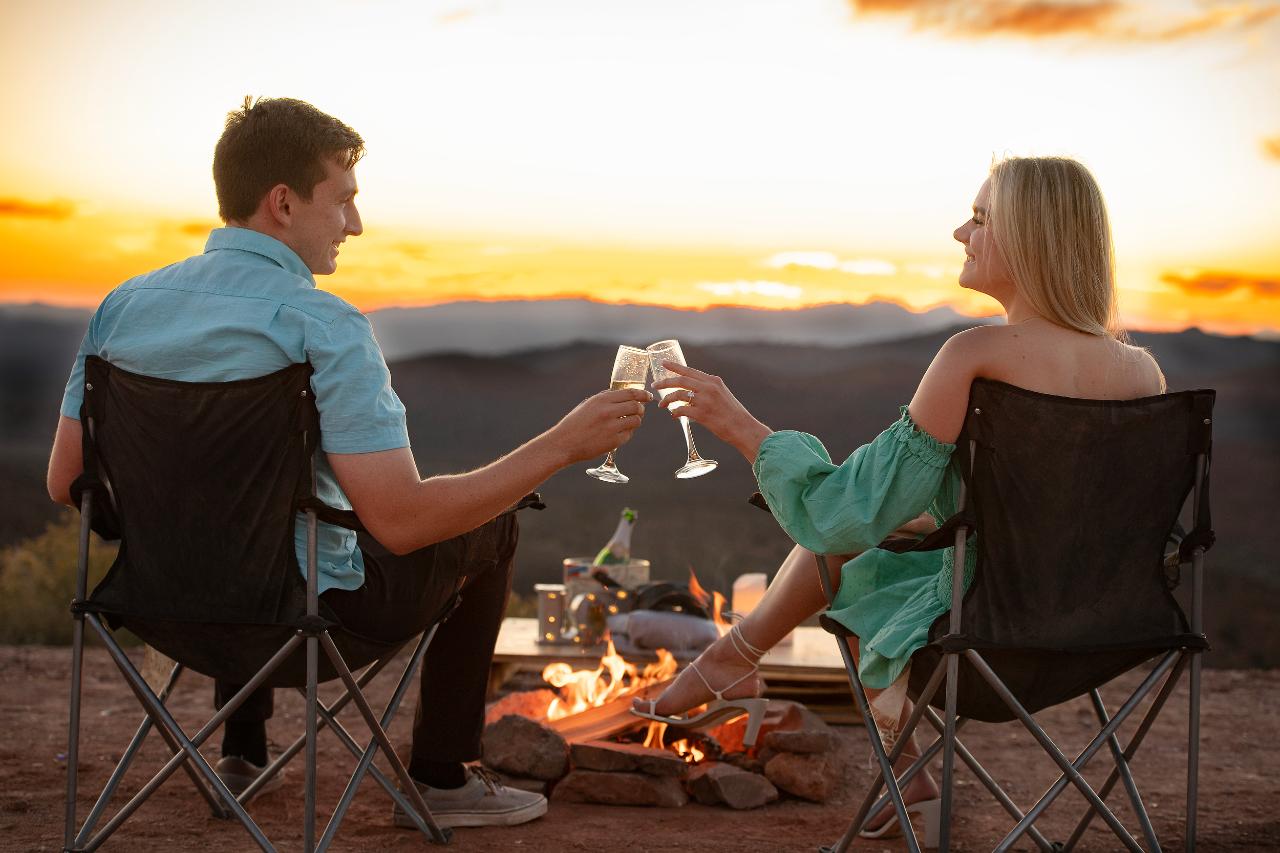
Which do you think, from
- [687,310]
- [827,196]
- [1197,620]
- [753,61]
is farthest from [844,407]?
[1197,620]

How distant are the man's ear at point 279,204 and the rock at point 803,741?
6.17 ft

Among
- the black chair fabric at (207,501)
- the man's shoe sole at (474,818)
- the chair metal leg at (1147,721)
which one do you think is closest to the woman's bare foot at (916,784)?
the chair metal leg at (1147,721)

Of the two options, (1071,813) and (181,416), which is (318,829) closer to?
(181,416)

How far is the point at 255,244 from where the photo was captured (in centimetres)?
246

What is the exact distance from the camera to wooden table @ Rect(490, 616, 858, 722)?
3844 mm

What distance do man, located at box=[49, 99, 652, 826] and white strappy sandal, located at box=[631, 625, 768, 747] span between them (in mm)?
635

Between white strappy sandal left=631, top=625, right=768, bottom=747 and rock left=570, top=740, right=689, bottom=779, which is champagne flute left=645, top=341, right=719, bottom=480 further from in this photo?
rock left=570, top=740, right=689, bottom=779

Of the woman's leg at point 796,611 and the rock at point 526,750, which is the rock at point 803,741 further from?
the rock at point 526,750

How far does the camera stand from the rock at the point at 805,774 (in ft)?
11.3

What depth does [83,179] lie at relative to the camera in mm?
6676

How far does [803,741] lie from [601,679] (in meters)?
0.68

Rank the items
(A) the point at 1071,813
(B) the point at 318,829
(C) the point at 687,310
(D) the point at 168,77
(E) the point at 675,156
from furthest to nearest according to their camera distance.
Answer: (C) the point at 687,310 < (E) the point at 675,156 < (D) the point at 168,77 < (A) the point at 1071,813 < (B) the point at 318,829

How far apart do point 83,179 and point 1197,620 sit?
19.5ft

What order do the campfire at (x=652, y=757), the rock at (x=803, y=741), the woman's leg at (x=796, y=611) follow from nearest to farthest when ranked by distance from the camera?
the woman's leg at (x=796, y=611)
the campfire at (x=652, y=757)
the rock at (x=803, y=741)
